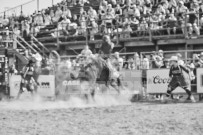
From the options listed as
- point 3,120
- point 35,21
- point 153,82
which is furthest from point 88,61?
point 35,21

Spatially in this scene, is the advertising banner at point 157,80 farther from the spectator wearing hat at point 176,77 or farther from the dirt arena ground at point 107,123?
the dirt arena ground at point 107,123

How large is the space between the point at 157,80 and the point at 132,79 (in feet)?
3.83

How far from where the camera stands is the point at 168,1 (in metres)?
24.5

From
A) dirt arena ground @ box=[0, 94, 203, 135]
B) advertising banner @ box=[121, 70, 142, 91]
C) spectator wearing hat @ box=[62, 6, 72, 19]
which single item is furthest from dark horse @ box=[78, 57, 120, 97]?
spectator wearing hat @ box=[62, 6, 72, 19]

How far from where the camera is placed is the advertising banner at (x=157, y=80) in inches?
Answer: 719

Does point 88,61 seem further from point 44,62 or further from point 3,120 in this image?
point 3,120

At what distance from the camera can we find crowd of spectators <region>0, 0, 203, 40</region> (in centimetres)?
2203

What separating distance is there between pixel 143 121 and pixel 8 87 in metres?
11.8

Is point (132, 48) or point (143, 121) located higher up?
point (132, 48)

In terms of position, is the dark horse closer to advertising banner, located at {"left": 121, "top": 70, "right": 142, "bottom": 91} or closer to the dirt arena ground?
advertising banner, located at {"left": 121, "top": 70, "right": 142, "bottom": 91}

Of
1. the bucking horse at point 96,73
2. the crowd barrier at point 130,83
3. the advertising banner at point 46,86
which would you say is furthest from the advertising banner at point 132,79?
the advertising banner at point 46,86

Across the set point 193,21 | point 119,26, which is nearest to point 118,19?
point 119,26

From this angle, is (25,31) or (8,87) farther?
(25,31)

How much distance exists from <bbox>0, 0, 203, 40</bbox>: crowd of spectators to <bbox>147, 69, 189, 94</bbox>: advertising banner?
408 cm
